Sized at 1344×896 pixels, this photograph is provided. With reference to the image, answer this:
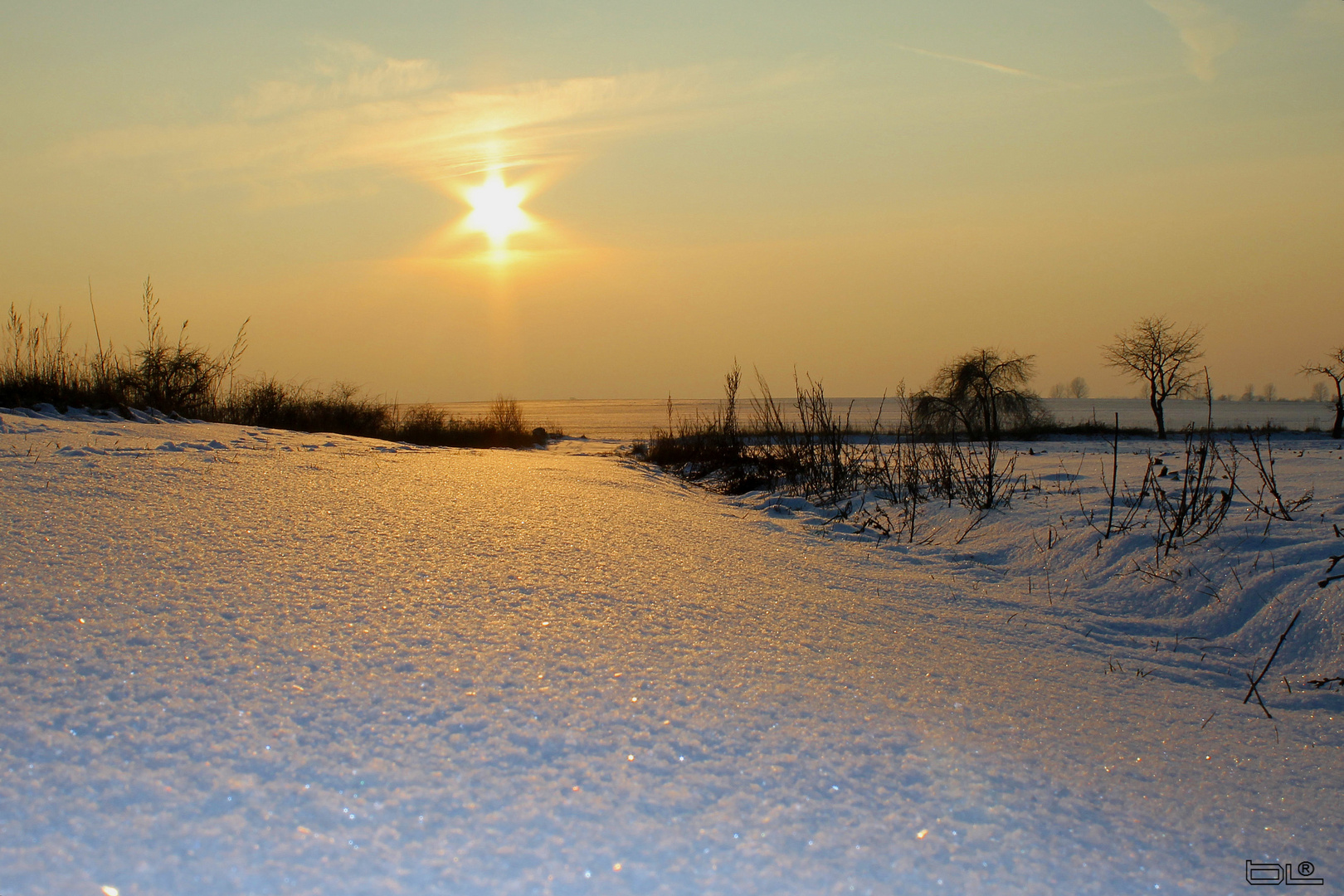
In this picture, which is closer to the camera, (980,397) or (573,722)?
(573,722)

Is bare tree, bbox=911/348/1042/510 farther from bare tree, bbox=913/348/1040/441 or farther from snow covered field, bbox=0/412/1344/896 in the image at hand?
snow covered field, bbox=0/412/1344/896

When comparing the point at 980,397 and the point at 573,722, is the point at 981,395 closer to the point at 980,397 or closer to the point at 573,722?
the point at 980,397

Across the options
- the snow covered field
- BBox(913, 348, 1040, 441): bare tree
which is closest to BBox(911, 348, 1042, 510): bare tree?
BBox(913, 348, 1040, 441): bare tree

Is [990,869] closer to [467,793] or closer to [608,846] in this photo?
[608,846]

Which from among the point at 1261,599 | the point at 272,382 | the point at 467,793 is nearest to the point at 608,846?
the point at 467,793

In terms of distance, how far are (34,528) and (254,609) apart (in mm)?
861

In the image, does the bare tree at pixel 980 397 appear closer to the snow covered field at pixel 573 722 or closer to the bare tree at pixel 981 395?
the bare tree at pixel 981 395

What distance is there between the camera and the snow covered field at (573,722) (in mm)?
874

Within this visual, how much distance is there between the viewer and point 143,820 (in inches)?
33.6

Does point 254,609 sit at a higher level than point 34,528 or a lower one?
lower

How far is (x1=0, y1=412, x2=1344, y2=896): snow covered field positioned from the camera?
87 cm

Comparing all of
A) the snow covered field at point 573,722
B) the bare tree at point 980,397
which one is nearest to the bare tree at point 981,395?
the bare tree at point 980,397

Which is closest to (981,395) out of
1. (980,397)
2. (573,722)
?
(980,397)

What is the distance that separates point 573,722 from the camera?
114cm
